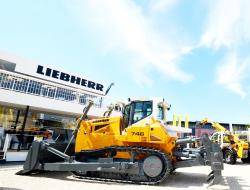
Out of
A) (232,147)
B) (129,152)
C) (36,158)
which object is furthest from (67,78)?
(129,152)

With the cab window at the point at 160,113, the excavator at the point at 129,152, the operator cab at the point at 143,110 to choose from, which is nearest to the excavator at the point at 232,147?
the cab window at the point at 160,113

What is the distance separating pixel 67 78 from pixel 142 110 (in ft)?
65.5

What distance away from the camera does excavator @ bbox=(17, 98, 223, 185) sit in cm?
838

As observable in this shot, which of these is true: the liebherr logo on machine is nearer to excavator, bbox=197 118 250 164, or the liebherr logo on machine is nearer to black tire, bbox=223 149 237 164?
excavator, bbox=197 118 250 164

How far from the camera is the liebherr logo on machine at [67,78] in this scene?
2546cm

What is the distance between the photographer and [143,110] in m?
9.52

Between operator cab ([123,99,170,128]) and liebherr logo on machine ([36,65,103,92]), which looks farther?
liebherr logo on machine ([36,65,103,92])

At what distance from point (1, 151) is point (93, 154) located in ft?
17.7

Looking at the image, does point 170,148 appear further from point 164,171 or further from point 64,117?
point 64,117

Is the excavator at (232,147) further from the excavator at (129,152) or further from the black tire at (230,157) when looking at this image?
the excavator at (129,152)

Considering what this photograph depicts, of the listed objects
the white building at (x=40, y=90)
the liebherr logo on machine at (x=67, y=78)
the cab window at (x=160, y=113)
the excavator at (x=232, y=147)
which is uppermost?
the liebherr logo on machine at (x=67, y=78)

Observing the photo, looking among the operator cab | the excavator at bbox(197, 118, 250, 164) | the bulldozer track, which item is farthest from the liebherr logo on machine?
the bulldozer track

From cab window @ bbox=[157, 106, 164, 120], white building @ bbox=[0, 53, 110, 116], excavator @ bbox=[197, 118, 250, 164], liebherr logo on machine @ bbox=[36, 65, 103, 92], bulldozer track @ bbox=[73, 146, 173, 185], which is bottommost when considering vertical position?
bulldozer track @ bbox=[73, 146, 173, 185]

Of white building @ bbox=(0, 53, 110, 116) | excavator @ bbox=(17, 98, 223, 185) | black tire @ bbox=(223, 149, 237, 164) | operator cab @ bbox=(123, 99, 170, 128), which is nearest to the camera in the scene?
excavator @ bbox=(17, 98, 223, 185)
